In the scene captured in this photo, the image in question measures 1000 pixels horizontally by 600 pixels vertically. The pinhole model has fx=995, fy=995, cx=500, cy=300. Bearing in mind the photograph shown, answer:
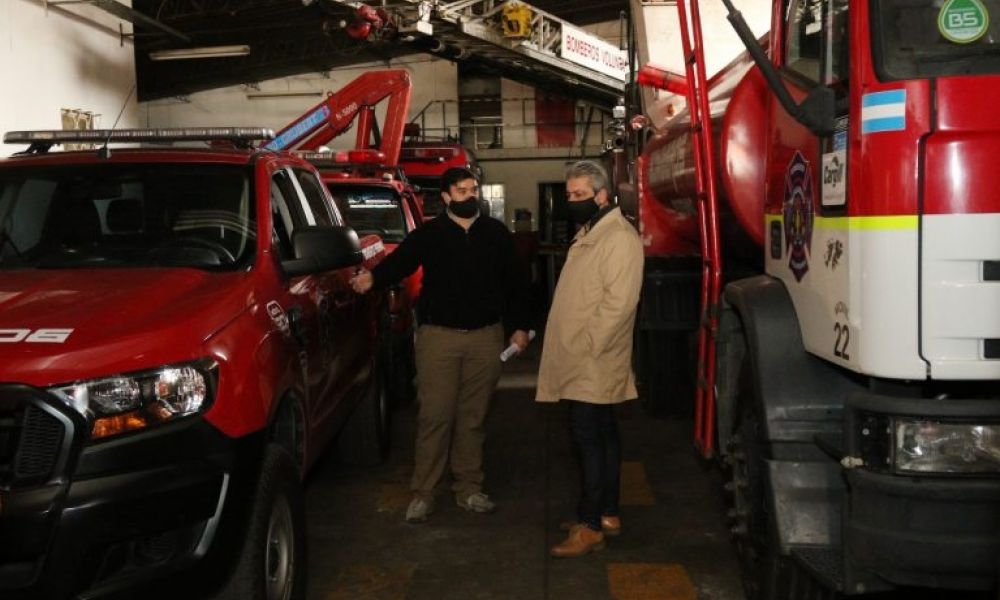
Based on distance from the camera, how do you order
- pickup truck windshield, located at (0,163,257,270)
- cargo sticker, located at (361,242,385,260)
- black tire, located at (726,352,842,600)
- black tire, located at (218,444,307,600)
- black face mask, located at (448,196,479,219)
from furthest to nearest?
cargo sticker, located at (361,242,385,260)
black face mask, located at (448,196,479,219)
pickup truck windshield, located at (0,163,257,270)
black tire, located at (726,352,842,600)
black tire, located at (218,444,307,600)

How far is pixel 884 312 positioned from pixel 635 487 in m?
3.28

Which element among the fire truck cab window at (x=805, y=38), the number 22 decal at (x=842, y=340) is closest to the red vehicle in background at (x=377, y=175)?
the fire truck cab window at (x=805, y=38)

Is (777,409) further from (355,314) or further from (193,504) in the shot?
(355,314)

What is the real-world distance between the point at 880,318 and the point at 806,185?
2.49ft

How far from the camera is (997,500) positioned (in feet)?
8.95

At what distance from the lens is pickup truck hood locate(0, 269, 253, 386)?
290 cm

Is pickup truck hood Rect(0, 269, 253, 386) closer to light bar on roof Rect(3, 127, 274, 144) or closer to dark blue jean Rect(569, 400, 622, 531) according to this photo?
light bar on roof Rect(3, 127, 274, 144)

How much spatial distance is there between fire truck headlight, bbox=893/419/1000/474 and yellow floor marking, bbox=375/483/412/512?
3.35 m

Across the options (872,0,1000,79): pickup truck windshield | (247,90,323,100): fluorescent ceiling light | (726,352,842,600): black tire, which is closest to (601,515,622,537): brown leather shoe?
(726,352,842,600): black tire

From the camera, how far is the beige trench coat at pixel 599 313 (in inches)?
178

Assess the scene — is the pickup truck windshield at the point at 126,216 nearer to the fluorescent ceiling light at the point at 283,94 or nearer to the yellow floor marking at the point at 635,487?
the yellow floor marking at the point at 635,487

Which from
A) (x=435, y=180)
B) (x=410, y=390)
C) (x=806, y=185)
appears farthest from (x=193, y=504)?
(x=435, y=180)

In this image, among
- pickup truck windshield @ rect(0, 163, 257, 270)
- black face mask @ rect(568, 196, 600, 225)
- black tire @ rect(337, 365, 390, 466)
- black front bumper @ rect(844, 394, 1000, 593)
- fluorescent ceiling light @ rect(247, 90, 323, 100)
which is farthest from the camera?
fluorescent ceiling light @ rect(247, 90, 323, 100)

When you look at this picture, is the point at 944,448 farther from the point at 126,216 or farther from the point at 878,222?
the point at 126,216
